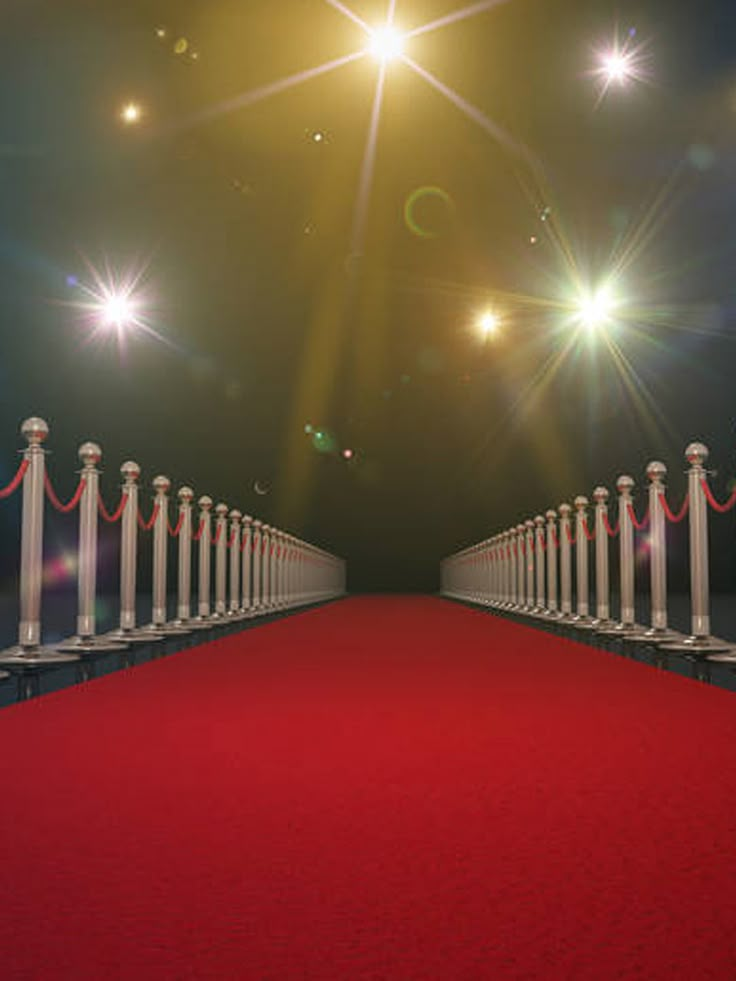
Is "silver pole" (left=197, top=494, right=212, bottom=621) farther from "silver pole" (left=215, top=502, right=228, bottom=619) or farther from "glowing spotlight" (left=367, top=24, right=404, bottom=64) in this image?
"glowing spotlight" (left=367, top=24, right=404, bottom=64)

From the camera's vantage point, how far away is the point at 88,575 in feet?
18.6

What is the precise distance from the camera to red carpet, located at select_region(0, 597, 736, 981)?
4.33 ft

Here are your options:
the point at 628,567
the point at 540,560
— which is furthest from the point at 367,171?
the point at 628,567

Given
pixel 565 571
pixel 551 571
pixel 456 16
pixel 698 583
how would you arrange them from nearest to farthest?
1. pixel 698 583
2. pixel 565 571
3. pixel 551 571
4. pixel 456 16

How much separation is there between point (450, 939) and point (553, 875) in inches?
14.2

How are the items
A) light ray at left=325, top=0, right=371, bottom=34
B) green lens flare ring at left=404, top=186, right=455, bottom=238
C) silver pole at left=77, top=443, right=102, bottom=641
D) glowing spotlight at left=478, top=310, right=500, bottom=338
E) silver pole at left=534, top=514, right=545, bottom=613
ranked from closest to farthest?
silver pole at left=77, top=443, right=102, bottom=641, silver pole at left=534, top=514, right=545, bottom=613, light ray at left=325, top=0, right=371, bottom=34, green lens flare ring at left=404, top=186, right=455, bottom=238, glowing spotlight at left=478, top=310, right=500, bottom=338

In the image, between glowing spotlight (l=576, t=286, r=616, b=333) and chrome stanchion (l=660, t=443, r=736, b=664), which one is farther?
glowing spotlight (l=576, t=286, r=616, b=333)

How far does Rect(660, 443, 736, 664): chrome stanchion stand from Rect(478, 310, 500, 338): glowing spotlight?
57.4 feet

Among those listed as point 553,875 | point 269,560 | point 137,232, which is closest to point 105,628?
point 269,560

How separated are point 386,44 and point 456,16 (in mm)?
1032

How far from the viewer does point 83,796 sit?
2.25m

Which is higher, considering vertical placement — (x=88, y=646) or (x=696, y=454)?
(x=696, y=454)

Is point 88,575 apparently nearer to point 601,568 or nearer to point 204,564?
point 204,564

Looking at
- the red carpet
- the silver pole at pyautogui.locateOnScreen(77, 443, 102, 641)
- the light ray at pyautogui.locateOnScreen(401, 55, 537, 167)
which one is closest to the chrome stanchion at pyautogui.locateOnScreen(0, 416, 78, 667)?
the silver pole at pyautogui.locateOnScreen(77, 443, 102, 641)
